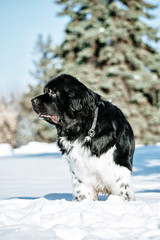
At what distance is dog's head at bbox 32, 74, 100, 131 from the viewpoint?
3.24 m

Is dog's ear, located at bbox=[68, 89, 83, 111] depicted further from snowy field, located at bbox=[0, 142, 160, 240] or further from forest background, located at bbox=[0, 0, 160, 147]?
forest background, located at bbox=[0, 0, 160, 147]

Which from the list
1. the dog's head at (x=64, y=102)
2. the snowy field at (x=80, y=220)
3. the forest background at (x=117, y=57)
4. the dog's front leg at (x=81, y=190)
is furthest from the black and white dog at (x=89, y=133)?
the forest background at (x=117, y=57)

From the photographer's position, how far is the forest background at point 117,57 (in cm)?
1808

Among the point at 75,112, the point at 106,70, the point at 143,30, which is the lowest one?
the point at 106,70

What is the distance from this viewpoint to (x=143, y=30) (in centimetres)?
1888

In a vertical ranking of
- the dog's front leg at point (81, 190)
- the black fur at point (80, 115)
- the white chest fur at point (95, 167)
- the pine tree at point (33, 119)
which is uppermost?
the black fur at point (80, 115)

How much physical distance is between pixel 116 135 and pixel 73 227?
1.28 meters

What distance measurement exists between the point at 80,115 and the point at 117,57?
49.8ft

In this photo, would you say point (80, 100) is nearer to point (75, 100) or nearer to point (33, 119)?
point (75, 100)

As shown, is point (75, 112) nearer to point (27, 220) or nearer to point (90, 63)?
point (27, 220)

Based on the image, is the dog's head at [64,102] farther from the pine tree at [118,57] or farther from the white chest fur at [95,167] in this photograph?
the pine tree at [118,57]

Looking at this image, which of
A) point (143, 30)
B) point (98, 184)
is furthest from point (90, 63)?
point (98, 184)

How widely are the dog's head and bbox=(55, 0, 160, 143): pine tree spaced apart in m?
14.4

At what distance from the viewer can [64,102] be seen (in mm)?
3275
